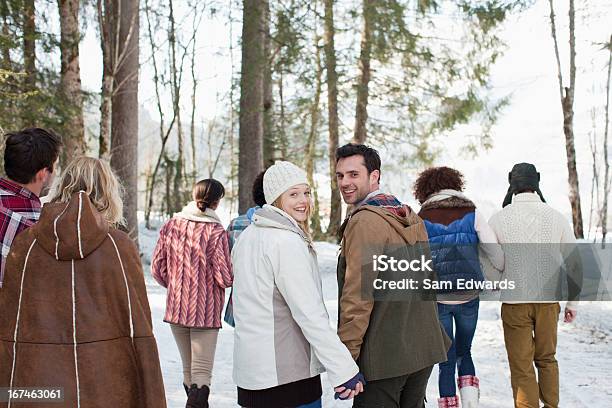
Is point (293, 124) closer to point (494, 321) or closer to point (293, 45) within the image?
point (293, 45)

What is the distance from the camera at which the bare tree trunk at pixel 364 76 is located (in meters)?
15.0

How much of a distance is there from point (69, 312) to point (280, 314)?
3.20ft

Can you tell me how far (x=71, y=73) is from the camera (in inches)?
424

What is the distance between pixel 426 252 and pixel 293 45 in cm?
1112

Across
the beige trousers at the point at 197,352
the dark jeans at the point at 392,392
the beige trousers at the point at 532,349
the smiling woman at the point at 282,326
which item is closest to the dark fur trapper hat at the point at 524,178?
the beige trousers at the point at 532,349

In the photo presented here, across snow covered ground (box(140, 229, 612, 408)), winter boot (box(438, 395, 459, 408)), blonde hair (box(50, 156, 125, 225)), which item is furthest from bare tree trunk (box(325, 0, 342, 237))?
blonde hair (box(50, 156, 125, 225))

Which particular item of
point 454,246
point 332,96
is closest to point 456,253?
point 454,246

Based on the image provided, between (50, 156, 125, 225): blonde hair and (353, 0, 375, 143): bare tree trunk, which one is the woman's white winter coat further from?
(353, 0, 375, 143): bare tree trunk

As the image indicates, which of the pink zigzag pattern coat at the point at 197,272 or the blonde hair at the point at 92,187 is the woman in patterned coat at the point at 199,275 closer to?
the pink zigzag pattern coat at the point at 197,272

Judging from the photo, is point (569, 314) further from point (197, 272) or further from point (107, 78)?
point (107, 78)

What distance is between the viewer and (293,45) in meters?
14.0

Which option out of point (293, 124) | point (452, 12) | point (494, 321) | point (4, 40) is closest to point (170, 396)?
point (4, 40)

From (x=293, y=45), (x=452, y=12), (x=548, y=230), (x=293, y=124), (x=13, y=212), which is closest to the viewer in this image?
(x=13, y=212)

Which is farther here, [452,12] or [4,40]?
[452,12]
